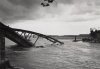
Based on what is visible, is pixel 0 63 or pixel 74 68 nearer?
pixel 0 63

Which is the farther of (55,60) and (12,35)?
(12,35)

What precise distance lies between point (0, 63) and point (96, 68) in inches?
589

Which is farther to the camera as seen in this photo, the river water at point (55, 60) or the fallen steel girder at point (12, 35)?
the fallen steel girder at point (12, 35)

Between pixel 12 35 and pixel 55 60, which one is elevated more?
pixel 12 35

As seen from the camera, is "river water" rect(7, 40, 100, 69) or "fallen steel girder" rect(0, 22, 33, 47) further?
"fallen steel girder" rect(0, 22, 33, 47)

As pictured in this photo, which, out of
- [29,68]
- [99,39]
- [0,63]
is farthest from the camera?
[99,39]

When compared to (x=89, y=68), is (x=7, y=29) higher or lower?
higher

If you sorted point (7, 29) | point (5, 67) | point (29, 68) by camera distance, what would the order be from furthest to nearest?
point (7, 29), point (29, 68), point (5, 67)

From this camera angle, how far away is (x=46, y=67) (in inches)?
1139

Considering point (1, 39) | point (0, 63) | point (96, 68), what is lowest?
point (96, 68)

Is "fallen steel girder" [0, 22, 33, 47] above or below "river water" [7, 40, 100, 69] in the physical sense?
above

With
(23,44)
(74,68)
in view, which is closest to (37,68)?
(74,68)

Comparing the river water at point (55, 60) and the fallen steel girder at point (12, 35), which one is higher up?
the fallen steel girder at point (12, 35)

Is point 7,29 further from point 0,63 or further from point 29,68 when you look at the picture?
point 0,63
